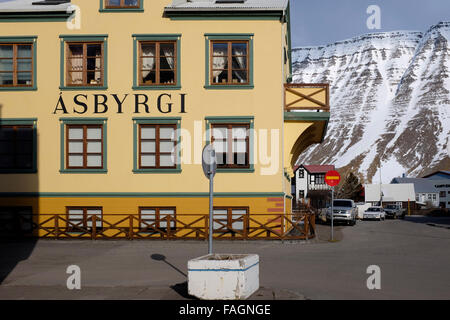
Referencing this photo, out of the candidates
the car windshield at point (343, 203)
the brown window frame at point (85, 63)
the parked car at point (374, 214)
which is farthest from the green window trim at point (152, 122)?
the parked car at point (374, 214)

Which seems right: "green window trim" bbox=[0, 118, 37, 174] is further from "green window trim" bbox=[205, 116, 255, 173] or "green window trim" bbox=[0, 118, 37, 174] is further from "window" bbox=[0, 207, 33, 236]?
"green window trim" bbox=[205, 116, 255, 173]

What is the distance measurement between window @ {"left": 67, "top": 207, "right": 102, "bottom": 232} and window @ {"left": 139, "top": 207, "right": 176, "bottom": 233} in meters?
1.70

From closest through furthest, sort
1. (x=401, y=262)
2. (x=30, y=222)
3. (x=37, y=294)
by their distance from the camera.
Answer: (x=37, y=294), (x=401, y=262), (x=30, y=222)

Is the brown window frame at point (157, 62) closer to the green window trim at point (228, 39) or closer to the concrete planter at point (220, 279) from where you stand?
the green window trim at point (228, 39)

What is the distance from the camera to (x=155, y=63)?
2417 centimetres

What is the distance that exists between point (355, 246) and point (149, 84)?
10305 mm

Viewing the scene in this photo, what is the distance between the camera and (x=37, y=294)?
1073 centimetres

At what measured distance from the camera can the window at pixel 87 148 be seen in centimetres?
2420

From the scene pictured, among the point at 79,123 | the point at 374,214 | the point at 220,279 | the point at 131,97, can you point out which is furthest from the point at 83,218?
the point at 374,214

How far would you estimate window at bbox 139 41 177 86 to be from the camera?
79.4 feet

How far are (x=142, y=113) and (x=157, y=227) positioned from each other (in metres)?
4.64

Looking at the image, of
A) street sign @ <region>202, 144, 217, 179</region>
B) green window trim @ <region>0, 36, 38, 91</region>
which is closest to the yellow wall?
green window trim @ <region>0, 36, 38, 91</region>

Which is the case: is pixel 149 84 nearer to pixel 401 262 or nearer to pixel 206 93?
pixel 206 93

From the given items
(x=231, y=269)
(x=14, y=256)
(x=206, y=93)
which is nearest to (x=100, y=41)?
(x=206, y=93)
